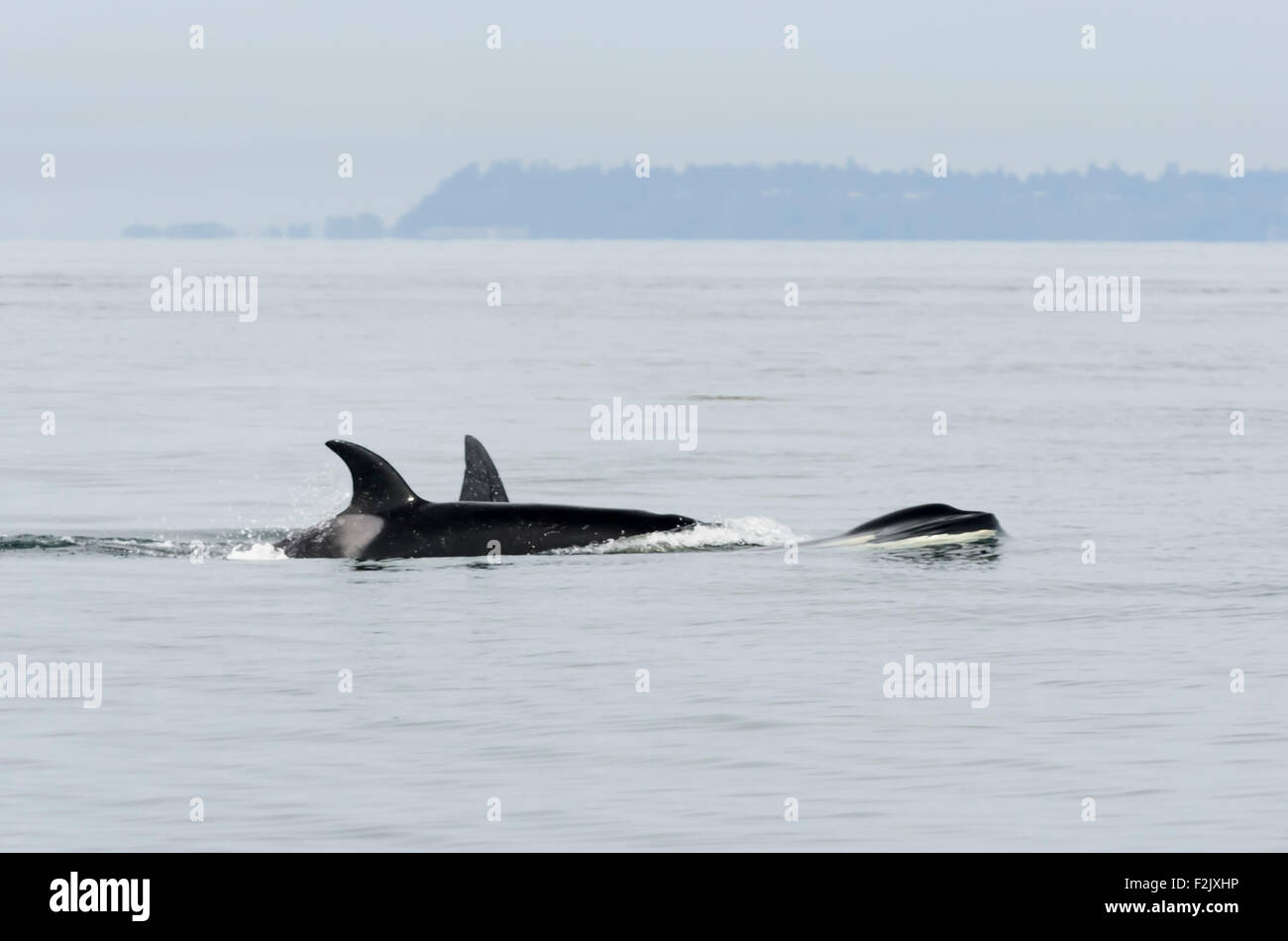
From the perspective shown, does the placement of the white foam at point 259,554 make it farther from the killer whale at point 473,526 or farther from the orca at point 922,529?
the orca at point 922,529

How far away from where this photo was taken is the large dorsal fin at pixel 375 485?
2353cm

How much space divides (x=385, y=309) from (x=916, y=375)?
55.4m

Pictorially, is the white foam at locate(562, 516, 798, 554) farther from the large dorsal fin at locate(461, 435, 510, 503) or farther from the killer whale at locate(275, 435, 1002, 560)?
the large dorsal fin at locate(461, 435, 510, 503)

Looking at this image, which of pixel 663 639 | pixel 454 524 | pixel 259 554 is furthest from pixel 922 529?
pixel 259 554

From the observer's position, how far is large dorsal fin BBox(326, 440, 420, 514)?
23531mm

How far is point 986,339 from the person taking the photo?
273 ft

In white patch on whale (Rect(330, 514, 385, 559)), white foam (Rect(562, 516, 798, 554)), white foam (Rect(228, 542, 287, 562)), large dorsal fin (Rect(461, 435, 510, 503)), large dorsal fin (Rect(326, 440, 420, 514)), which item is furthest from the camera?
white foam (Rect(228, 542, 287, 562))

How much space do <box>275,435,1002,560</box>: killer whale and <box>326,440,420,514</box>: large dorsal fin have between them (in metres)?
0.01

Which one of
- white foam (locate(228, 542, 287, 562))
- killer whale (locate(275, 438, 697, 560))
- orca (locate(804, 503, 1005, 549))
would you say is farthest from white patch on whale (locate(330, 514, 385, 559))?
orca (locate(804, 503, 1005, 549))

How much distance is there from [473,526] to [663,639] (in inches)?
197

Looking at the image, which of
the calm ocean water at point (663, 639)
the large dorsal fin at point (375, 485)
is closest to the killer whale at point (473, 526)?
the large dorsal fin at point (375, 485)

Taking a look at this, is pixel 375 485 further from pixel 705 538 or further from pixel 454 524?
pixel 705 538

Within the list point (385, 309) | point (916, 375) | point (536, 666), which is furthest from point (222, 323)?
point (536, 666)

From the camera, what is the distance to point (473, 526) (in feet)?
80.3
